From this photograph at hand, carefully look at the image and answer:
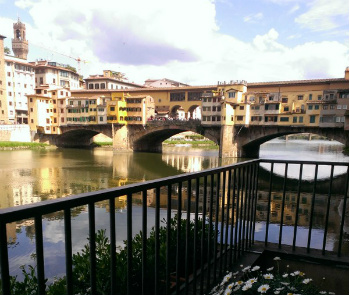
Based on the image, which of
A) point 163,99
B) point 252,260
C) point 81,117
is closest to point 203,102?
point 163,99

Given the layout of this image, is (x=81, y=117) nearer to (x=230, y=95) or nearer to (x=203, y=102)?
(x=203, y=102)

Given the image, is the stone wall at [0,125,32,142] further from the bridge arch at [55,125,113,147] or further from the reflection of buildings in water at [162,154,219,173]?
the reflection of buildings in water at [162,154,219,173]

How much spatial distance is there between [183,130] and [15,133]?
28.2 meters

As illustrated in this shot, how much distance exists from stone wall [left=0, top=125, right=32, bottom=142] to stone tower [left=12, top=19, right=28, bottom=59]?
4016 cm

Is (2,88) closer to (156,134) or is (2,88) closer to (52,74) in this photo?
(52,74)

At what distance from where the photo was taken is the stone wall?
43438 millimetres

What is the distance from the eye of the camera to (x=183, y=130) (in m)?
39.8

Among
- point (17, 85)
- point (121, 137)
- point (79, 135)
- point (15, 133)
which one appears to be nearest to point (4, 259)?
point (121, 137)

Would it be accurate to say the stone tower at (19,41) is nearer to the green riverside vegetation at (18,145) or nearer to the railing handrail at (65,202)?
the green riverside vegetation at (18,145)

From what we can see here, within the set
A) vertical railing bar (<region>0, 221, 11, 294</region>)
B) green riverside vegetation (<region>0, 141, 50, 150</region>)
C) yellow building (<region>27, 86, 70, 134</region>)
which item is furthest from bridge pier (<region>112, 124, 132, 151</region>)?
vertical railing bar (<region>0, 221, 11, 294</region>)

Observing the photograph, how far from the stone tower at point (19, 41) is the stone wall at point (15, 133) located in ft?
132

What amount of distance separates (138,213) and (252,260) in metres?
9.79

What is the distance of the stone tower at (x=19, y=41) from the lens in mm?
73750

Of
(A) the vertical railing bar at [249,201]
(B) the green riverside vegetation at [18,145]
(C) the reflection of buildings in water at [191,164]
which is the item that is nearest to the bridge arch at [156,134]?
(C) the reflection of buildings in water at [191,164]
